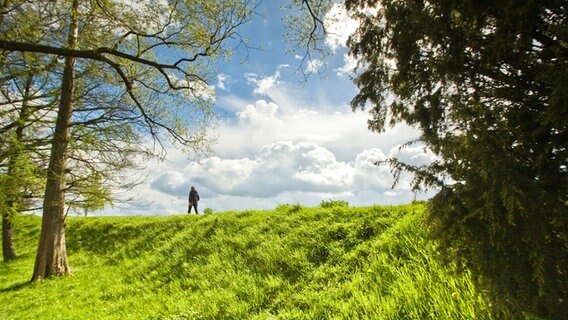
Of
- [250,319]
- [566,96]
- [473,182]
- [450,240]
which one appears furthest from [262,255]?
[566,96]

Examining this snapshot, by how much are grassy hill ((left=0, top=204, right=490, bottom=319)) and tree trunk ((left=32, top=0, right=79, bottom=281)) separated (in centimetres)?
90

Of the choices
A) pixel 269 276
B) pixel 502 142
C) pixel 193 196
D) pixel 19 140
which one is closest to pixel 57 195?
pixel 19 140

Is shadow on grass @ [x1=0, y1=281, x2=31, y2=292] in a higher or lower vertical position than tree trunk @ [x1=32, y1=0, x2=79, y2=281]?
lower

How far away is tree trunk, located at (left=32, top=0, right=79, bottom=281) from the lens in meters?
14.3

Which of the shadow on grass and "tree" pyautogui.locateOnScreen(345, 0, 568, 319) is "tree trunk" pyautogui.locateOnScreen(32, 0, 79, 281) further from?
"tree" pyautogui.locateOnScreen(345, 0, 568, 319)

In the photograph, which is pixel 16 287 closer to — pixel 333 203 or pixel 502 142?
pixel 333 203

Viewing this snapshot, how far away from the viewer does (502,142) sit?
3.60m

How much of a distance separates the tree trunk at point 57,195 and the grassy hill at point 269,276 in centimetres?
90

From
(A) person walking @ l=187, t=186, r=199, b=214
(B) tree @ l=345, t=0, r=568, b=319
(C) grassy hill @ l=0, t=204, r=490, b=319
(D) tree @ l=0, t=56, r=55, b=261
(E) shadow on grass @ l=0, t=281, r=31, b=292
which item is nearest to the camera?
(B) tree @ l=345, t=0, r=568, b=319

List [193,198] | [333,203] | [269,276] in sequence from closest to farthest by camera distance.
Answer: [269,276]
[333,203]
[193,198]

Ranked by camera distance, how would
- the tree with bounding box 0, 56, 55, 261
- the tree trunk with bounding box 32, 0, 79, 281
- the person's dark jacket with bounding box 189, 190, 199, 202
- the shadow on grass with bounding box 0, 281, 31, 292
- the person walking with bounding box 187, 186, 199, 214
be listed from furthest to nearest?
the person's dark jacket with bounding box 189, 190, 199, 202
the person walking with bounding box 187, 186, 199, 214
the shadow on grass with bounding box 0, 281, 31, 292
the tree trunk with bounding box 32, 0, 79, 281
the tree with bounding box 0, 56, 55, 261

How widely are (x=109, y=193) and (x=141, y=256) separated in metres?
3.09

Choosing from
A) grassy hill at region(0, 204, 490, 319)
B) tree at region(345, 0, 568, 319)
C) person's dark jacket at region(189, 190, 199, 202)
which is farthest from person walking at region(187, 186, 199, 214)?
tree at region(345, 0, 568, 319)

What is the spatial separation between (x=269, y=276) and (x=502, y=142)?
22.6ft
